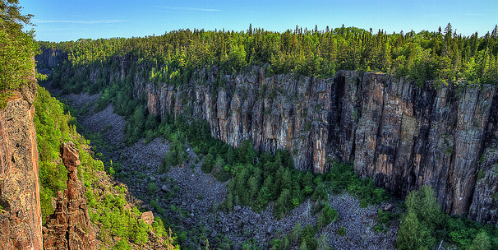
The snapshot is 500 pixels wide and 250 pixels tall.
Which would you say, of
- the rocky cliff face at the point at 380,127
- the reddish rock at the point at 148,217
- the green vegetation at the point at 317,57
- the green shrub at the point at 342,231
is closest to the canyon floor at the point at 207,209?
the green shrub at the point at 342,231

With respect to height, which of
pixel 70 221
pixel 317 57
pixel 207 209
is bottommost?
pixel 207 209

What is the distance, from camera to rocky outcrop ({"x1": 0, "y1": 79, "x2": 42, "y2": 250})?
20.0 m

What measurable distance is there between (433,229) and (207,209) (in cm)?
3410

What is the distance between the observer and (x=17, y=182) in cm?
2100

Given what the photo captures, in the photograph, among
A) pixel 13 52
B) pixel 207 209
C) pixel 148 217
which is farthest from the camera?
pixel 207 209

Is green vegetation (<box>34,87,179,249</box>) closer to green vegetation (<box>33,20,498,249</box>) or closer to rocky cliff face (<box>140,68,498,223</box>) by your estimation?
green vegetation (<box>33,20,498,249</box>)

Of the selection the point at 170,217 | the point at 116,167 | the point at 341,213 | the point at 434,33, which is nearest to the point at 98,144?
the point at 116,167

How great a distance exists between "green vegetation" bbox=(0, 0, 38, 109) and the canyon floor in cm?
2840

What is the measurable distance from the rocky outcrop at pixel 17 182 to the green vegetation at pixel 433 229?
125 feet

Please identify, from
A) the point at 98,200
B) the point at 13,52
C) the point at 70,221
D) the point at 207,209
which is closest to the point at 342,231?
the point at 207,209

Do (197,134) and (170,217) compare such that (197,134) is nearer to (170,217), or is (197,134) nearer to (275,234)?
(170,217)

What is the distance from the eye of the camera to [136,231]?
133 ft

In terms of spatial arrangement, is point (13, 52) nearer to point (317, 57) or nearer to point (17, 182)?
point (17, 182)

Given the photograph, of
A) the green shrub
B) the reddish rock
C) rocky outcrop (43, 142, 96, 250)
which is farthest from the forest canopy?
rocky outcrop (43, 142, 96, 250)
